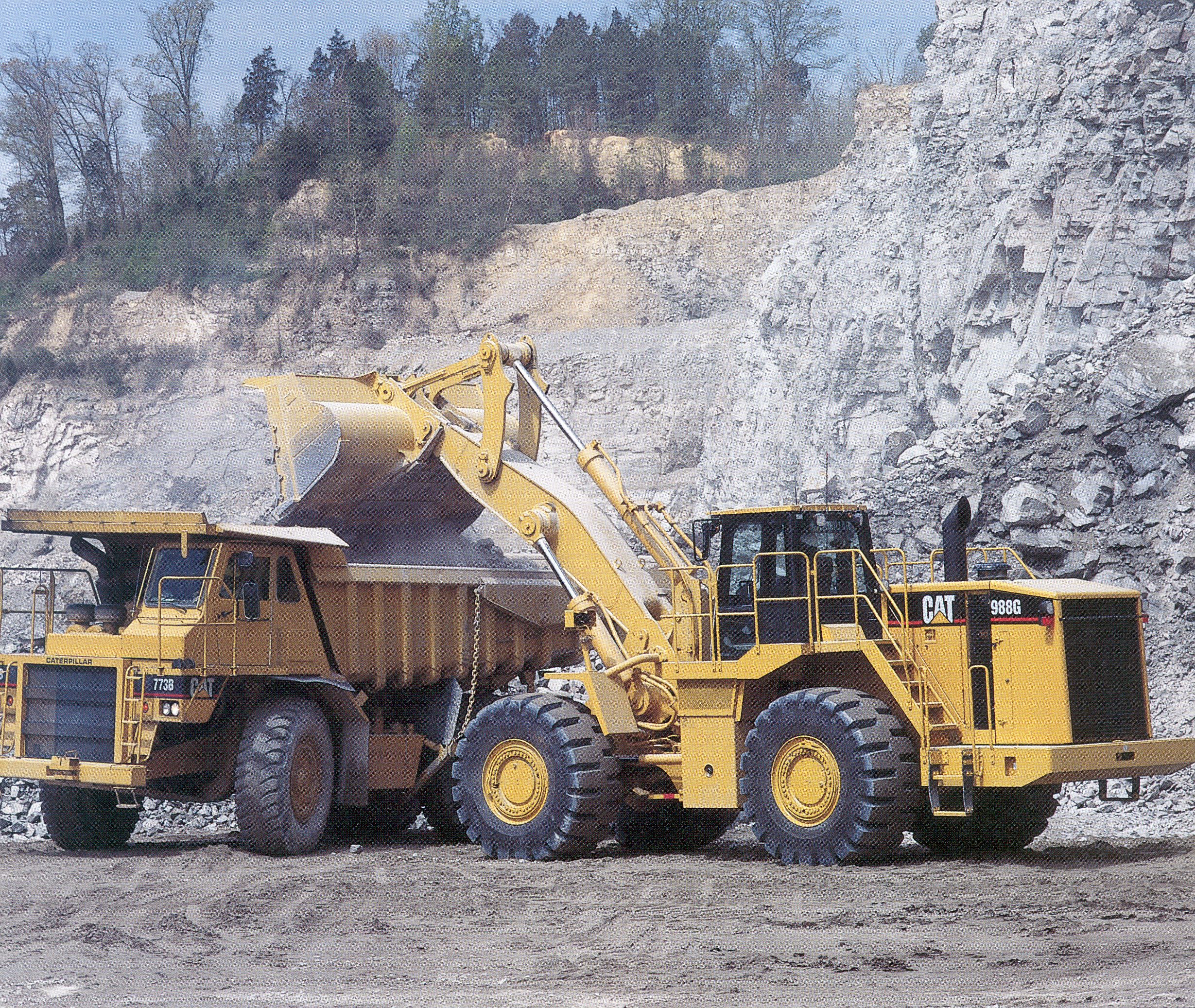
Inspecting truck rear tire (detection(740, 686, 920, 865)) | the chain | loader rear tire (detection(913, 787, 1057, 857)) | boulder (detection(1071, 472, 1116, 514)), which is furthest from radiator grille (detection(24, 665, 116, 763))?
boulder (detection(1071, 472, 1116, 514))

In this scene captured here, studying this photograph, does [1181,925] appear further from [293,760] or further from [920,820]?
[293,760]

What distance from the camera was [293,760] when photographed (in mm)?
11148

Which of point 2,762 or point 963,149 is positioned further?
point 963,149

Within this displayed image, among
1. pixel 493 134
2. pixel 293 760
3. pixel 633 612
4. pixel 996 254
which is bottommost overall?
pixel 293 760

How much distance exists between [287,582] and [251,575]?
1.33 ft

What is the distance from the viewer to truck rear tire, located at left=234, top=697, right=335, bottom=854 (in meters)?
10.8

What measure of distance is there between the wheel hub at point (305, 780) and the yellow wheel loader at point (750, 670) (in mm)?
1282

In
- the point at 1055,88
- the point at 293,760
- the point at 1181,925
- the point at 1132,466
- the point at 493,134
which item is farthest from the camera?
the point at 493,134

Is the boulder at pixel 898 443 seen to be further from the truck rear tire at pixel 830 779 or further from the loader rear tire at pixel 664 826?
the truck rear tire at pixel 830 779

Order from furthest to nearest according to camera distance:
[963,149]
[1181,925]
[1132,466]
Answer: [963,149], [1132,466], [1181,925]

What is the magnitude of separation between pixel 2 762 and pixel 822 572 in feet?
21.8

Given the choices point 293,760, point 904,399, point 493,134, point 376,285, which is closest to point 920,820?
point 293,760

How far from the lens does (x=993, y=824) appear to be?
10.5 m

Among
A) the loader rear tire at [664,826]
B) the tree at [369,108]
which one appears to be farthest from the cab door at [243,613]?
the tree at [369,108]
